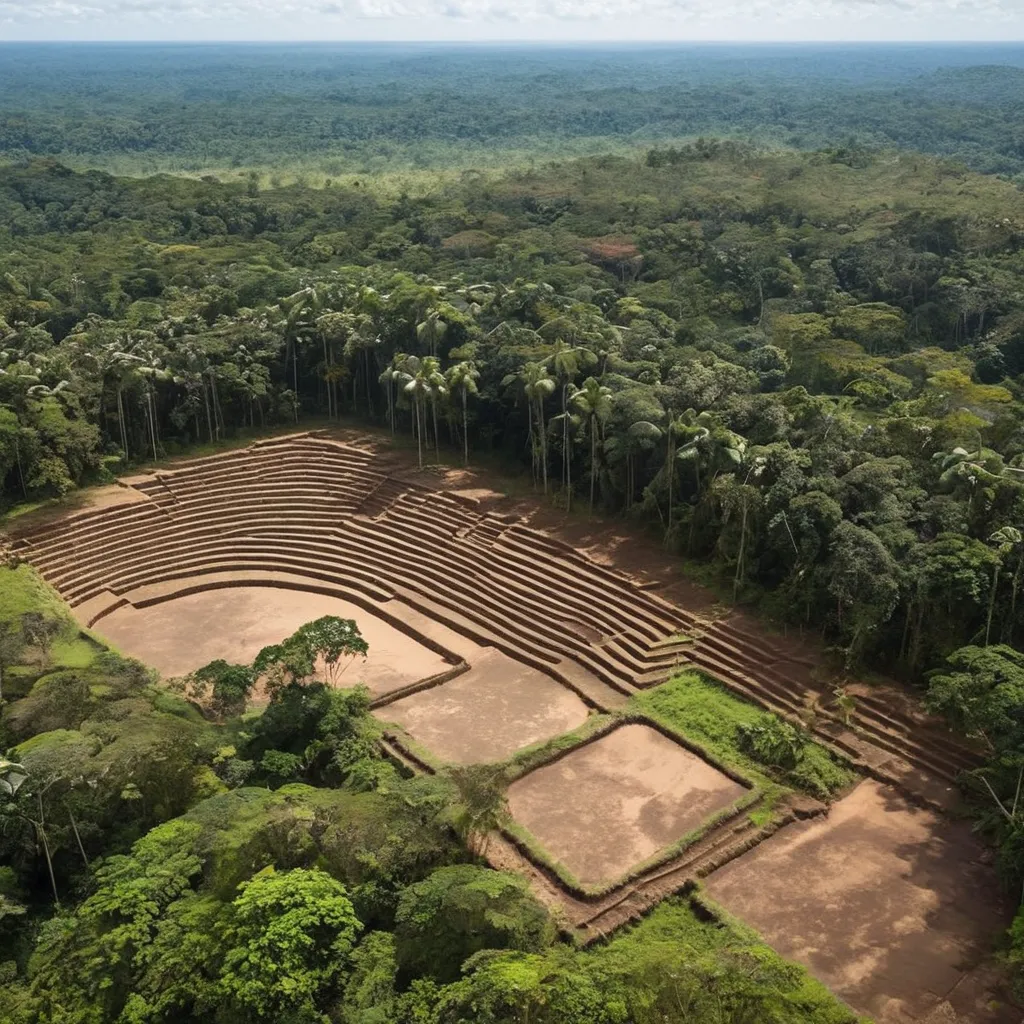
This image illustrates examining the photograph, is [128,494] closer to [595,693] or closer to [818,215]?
[595,693]

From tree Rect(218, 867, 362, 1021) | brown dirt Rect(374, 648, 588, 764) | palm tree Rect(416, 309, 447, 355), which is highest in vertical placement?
palm tree Rect(416, 309, 447, 355)

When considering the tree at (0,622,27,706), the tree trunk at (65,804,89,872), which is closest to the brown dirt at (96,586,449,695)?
the tree at (0,622,27,706)

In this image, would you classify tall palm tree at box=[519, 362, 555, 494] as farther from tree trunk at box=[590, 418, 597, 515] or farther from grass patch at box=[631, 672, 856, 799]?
grass patch at box=[631, 672, 856, 799]

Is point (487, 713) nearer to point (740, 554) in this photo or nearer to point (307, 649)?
point (307, 649)

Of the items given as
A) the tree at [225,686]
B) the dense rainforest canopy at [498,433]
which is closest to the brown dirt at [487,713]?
the dense rainforest canopy at [498,433]

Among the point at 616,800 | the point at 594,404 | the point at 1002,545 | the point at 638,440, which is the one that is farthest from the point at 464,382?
the point at 1002,545

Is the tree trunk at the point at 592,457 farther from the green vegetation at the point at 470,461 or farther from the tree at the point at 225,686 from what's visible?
the tree at the point at 225,686
